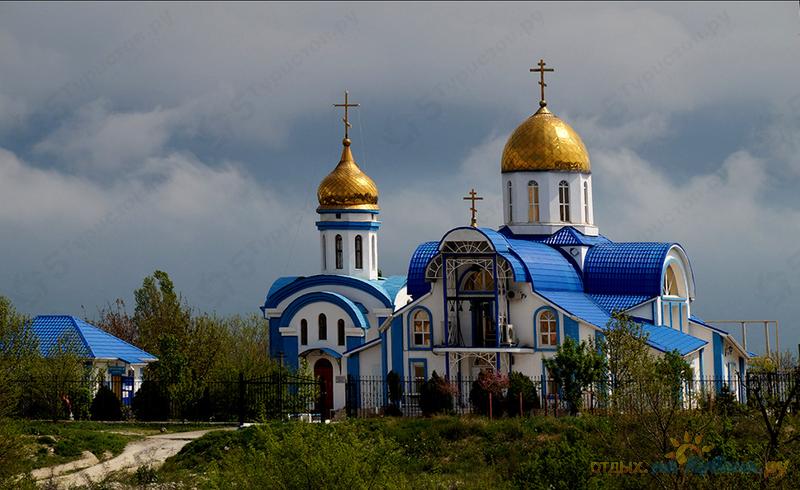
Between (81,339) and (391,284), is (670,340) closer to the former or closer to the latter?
(391,284)

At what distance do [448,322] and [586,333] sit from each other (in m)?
3.12

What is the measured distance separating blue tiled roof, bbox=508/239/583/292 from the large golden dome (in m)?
2.35

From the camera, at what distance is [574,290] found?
3403 cm

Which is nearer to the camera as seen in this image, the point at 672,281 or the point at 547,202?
the point at 672,281

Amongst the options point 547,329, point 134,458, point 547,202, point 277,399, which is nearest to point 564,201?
point 547,202

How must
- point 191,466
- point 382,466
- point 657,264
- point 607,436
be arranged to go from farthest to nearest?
point 657,264, point 191,466, point 607,436, point 382,466

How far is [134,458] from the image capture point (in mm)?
26297

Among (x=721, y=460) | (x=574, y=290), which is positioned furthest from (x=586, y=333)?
(x=721, y=460)

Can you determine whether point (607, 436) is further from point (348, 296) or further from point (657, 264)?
point (348, 296)

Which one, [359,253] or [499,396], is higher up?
[359,253]

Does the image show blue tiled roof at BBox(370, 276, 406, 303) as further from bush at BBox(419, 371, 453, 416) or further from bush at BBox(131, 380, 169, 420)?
bush at BBox(131, 380, 169, 420)

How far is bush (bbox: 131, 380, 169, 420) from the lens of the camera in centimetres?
3112

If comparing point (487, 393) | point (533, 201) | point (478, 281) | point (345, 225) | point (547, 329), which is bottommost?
point (487, 393)

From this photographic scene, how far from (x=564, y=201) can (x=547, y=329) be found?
15.9 ft
